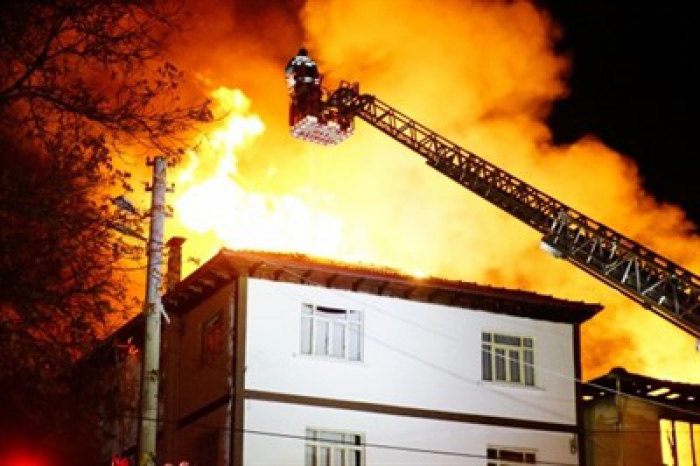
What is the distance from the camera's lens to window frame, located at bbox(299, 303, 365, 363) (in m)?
31.6

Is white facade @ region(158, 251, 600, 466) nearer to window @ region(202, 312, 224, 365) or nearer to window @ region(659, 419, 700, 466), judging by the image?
window @ region(202, 312, 224, 365)

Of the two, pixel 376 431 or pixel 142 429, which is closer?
pixel 142 429

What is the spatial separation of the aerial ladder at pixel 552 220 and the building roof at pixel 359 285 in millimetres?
2576

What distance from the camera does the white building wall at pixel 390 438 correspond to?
30141 millimetres

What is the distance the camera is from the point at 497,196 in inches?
1336

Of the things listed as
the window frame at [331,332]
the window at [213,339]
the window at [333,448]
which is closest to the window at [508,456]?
the window at [333,448]

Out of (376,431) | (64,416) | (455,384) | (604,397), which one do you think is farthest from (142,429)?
(604,397)

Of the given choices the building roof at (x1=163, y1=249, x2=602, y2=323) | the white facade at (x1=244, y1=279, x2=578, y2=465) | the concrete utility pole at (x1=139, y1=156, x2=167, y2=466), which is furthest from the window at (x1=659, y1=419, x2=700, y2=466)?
the concrete utility pole at (x1=139, y1=156, x2=167, y2=466)

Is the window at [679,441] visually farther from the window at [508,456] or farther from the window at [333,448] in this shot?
the window at [333,448]

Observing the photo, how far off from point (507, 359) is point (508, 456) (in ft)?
9.00

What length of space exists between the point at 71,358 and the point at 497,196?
1890cm

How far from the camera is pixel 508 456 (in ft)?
110

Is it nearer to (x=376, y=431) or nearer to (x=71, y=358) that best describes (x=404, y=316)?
(x=376, y=431)

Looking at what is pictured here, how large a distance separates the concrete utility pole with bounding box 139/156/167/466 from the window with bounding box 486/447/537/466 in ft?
49.4
